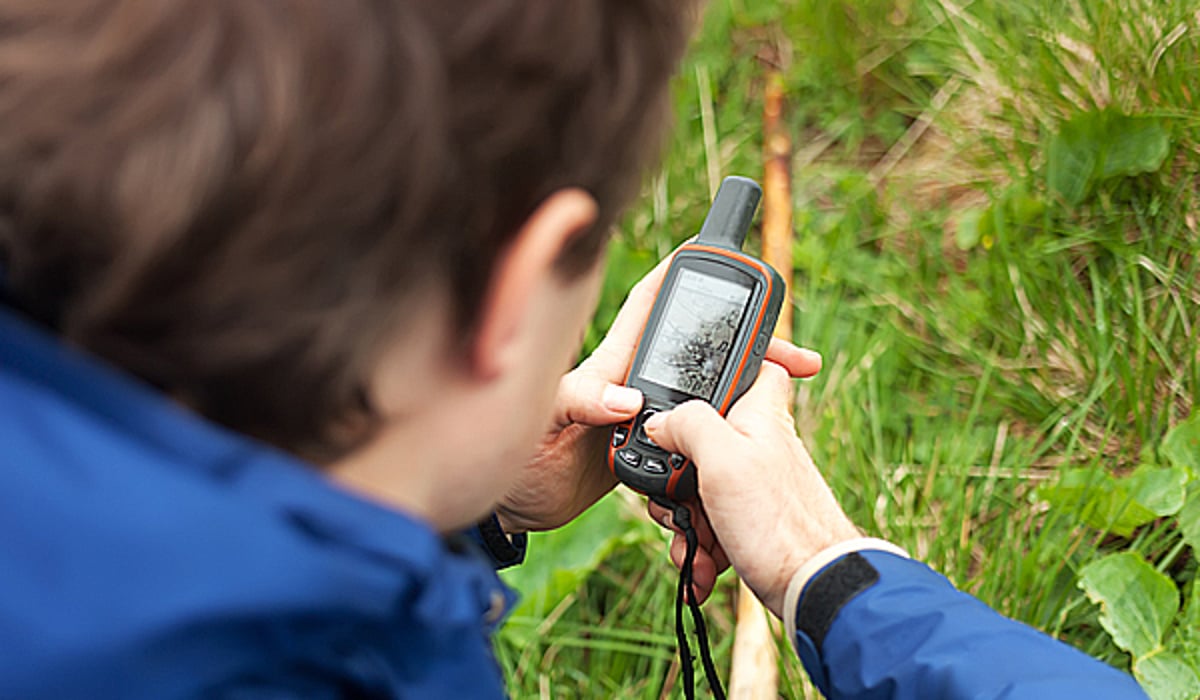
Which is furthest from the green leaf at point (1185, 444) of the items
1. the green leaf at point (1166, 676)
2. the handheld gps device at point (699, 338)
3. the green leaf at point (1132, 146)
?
the handheld gps device at point (699, 338)

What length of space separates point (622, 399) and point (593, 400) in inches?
2.1

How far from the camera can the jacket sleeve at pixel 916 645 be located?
1.17m

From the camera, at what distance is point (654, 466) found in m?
1.52

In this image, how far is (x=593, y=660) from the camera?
81.1 inches

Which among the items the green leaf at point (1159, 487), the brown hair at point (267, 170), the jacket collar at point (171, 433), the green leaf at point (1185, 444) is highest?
the brown hair at point (267, 170)

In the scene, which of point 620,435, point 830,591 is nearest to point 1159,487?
point 830,591

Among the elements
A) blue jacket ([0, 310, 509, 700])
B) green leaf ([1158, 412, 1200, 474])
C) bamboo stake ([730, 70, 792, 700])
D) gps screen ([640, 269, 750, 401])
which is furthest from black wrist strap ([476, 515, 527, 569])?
green leaf ([1158, 412, 1200, 474])

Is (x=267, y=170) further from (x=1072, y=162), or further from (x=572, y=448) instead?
(x=1072, y=162)

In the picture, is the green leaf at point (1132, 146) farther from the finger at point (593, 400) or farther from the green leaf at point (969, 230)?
the finger at point (593, 400)

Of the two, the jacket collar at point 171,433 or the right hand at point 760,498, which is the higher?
the jacket collar at point 171,433

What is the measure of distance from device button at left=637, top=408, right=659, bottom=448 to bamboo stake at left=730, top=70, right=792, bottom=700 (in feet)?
1.34

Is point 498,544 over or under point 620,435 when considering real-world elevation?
under

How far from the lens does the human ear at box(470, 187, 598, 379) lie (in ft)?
2.70

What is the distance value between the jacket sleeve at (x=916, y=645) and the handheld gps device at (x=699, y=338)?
0.28 meters
